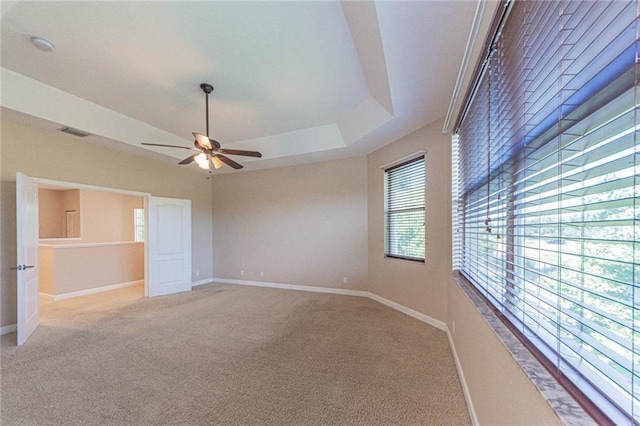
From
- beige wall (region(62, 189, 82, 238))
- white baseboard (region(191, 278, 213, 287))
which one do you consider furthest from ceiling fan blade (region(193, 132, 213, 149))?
beige wall (region(62, 189, 82, 238))

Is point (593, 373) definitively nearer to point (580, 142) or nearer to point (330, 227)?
point (580, 142)

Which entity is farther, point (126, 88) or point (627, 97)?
point (126, 88)

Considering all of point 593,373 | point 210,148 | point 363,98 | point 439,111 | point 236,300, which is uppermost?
point 363,98

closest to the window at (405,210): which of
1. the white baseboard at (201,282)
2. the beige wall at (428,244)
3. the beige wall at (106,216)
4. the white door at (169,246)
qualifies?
the beige wall at (428,244)

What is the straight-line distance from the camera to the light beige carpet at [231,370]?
6.41ft

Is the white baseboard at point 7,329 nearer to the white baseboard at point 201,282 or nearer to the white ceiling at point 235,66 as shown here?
the white ceiling at point 235,66

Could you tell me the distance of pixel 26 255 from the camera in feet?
11.2

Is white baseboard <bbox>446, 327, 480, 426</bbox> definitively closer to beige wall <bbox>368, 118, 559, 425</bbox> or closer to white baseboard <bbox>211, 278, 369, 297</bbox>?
beige wall <bbox>368, 118, 559, 425</bbox>

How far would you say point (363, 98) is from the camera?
3.61 m

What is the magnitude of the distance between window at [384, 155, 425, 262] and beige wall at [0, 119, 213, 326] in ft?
14.7

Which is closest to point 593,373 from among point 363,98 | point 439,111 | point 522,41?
point 522,41

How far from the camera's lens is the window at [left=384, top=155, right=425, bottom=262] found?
3984mm

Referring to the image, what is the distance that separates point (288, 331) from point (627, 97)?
11.5 feet

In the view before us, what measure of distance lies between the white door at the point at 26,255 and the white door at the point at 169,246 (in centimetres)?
169
